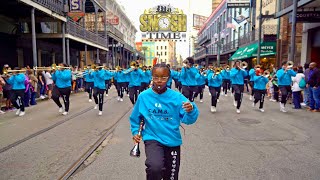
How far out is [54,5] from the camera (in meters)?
20.1

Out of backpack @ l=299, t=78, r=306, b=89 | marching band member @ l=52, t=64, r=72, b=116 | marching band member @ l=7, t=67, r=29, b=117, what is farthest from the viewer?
backpack @ l=299, t=78, r=306, b=89

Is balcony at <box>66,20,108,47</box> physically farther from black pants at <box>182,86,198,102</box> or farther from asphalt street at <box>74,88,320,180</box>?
asphalt street at <box>74,88,320,180</box>

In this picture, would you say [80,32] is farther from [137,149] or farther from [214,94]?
[137,149]

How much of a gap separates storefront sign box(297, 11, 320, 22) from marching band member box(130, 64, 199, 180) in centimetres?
1510

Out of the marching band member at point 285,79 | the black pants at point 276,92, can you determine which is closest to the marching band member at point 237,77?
the marching band member at point 285,79

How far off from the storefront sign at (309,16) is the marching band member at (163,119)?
49.5 ft

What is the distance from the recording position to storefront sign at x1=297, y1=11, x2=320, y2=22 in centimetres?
1566

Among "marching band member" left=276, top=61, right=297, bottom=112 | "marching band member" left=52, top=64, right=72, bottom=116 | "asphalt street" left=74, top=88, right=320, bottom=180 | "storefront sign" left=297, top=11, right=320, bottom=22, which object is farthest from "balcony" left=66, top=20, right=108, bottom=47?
"marching band member" left=276, top=61, right=297, bottom=112

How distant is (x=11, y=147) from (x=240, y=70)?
825 centimetres

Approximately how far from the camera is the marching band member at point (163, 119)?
319cm

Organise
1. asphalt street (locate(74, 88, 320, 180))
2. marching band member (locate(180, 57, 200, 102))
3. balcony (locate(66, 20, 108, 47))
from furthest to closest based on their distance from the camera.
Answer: balcony (locate(66, 20, 108, 47)) → marching band member (locate(180, 57, 200, 102)) → asphalt street (locate(74, 88, 320, 180))

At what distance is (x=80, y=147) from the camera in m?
6.14

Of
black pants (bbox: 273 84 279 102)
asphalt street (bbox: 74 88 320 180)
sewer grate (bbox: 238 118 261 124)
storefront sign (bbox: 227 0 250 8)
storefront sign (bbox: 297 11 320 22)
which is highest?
storefront sign (bbox: 227 0 250 8)

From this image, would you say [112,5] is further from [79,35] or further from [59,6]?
[59,6]
